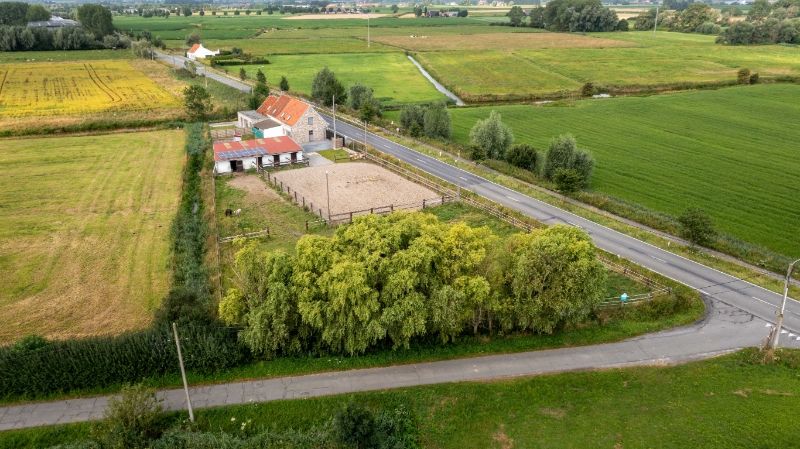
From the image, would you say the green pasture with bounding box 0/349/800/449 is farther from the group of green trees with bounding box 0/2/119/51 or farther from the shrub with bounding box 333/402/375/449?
the group of green trees with bounding box 0/2/119/51

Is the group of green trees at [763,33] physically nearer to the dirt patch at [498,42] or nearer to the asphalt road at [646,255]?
the dirt patch at [498,42]

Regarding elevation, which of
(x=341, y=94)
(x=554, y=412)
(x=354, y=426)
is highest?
(x=341, y=94)

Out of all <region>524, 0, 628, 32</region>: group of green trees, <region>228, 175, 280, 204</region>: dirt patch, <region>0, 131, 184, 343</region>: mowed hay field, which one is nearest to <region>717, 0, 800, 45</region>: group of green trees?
<region>524, 0, 628, 32</region>: group of green trees

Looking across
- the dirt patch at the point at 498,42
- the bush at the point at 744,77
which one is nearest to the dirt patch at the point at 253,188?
the bush at the point at 744,77

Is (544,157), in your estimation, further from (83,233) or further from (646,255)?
(83,233)

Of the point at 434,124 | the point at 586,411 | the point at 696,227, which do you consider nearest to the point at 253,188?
the point at 434,124

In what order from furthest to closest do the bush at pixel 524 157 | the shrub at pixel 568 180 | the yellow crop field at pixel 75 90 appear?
the yellow crop field at pixel 75 90, the bush at pixel 524 157, the shrub at pixel 568 180
